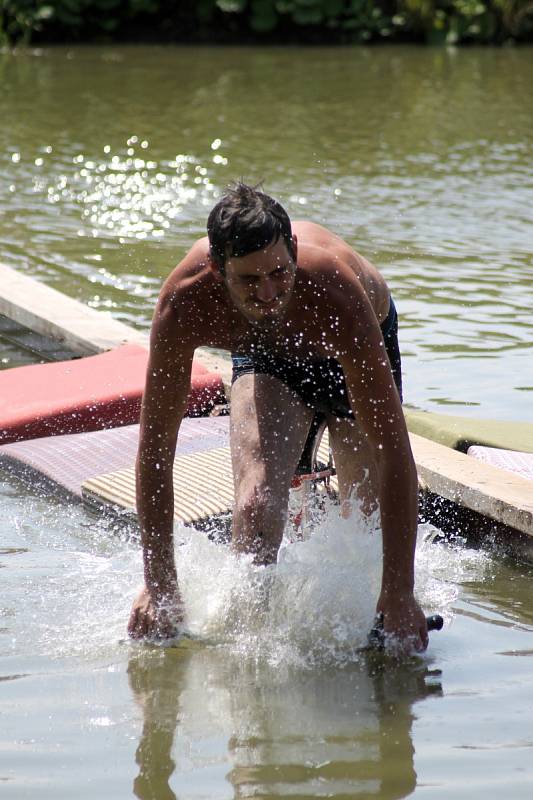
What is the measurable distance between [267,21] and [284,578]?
698 inches

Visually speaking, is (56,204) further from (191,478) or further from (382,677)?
(382,677)

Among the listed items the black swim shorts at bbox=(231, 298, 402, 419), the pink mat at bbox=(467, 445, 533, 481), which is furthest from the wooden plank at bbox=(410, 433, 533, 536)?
the black swim shorts at bbox=(231, 298, 402, 419)

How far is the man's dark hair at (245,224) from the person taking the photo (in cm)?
300

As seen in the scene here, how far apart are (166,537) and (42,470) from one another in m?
1.57

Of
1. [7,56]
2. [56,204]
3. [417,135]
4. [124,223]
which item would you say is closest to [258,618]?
[124,223]

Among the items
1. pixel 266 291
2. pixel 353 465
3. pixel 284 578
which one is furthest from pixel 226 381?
pixel 266 291

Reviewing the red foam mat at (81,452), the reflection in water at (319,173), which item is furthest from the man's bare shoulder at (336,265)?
the reflection in water at (319,173)

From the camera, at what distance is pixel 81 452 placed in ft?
16.4

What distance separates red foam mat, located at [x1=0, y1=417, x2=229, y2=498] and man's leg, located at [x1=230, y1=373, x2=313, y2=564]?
3.91 ft

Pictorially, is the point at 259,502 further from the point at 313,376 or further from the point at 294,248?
the point at 294,248

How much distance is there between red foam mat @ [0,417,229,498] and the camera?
4832 mm

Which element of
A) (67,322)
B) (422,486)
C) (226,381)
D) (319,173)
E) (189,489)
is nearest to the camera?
(422,486)

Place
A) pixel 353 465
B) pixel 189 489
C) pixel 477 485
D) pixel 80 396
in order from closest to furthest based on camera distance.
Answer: pixel 353 465, pixel 477 485, pixel 189 489, pixel 80 396

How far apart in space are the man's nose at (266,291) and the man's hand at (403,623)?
2.57 ft
